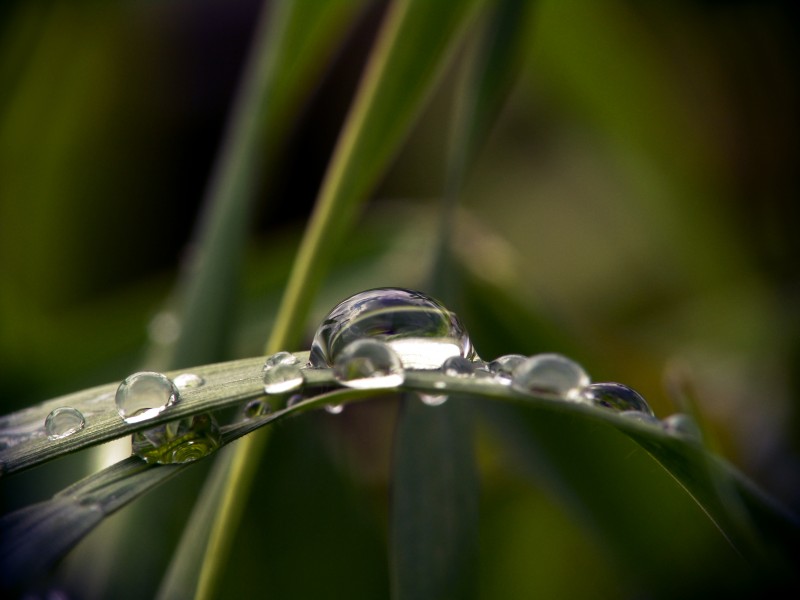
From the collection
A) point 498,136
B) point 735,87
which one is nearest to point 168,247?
point 498,136

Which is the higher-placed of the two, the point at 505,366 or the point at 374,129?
the point at 374,129

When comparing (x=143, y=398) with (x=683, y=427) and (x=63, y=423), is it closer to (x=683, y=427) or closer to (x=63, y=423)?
(x=63, y=423)

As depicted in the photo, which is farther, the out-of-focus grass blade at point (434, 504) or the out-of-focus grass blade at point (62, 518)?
the out-of-focus grass blade at point (434, 504)

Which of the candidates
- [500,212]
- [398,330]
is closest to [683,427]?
A: [398,330]

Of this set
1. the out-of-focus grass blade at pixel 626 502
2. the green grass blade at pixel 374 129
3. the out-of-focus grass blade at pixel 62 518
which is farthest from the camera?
the out-of-focus grass blade at pixel 626 502

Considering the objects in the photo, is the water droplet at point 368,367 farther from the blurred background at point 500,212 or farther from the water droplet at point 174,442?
the blurred background at point 500,212

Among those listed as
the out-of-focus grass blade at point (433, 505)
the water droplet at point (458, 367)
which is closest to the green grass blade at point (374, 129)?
the out-of-focus grass blade at point (433, 505)

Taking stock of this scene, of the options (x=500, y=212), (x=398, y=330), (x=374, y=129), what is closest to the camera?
(x=398, y=330)
